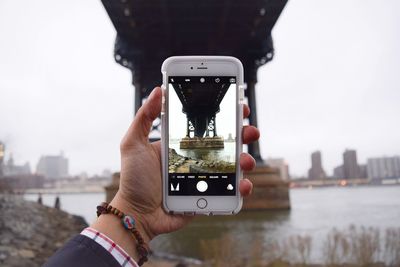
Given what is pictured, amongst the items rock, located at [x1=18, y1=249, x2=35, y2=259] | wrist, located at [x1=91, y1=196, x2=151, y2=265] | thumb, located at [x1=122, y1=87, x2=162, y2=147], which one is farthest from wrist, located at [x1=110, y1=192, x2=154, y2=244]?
rock, located at [x1=18, y1=249, x2=35, y2=259]

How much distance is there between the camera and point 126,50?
121 feet

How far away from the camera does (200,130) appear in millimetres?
2812

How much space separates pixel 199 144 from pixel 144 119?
0.42 meters

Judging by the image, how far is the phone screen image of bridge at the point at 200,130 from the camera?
9.12 feet

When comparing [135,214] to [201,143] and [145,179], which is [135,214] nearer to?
[145,179]

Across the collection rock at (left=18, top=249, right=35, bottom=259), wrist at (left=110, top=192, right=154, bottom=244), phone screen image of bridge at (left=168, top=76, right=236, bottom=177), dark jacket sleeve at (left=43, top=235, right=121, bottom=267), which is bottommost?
rock at (left=18, top=249, right=35, bottom=259)

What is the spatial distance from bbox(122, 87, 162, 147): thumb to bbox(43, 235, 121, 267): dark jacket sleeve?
839 millimetres

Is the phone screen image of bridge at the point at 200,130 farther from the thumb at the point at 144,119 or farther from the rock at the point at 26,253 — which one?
the rock at the point at 26,253

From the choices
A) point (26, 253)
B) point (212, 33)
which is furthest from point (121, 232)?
point (212, 33)

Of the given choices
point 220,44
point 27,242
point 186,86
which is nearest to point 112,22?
point 220,44

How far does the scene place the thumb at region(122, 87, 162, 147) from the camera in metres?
2.55

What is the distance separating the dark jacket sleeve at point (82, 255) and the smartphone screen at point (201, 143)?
0.88m

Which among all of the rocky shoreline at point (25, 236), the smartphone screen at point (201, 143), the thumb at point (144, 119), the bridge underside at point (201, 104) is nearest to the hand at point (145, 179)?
the thumb at point (144, 119)

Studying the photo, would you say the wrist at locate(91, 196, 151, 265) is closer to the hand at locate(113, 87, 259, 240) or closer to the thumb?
the hand at locate(113, 87, 259, 240)
